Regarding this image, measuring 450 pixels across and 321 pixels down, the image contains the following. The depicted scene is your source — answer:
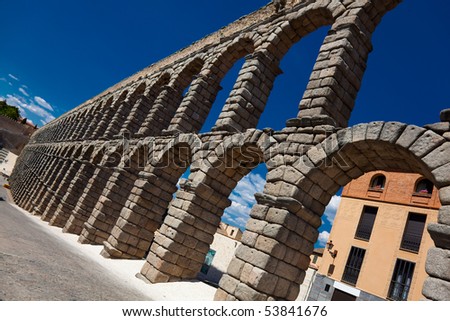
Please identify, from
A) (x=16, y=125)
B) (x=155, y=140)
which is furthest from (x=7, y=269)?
(x=16, y=125)

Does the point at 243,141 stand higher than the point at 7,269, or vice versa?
the point at 243,141

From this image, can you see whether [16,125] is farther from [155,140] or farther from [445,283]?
[445,283]

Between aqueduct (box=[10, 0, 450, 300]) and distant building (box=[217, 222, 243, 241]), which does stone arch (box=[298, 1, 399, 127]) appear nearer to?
aqueduct (box=[10, 0, 450, 300])

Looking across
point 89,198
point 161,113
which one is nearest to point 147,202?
point 161,113

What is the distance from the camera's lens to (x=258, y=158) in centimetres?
850

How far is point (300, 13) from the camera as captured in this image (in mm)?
9828

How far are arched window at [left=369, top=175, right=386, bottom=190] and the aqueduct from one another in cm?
1166

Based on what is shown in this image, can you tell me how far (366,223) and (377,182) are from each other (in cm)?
273

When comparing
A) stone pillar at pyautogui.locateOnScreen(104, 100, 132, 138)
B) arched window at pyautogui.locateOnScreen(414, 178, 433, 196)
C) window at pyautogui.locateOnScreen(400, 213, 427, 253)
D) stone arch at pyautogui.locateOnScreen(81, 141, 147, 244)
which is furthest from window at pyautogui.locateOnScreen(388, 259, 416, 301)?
stone pillar at pyautogui.locateOnScreen(104, 100, 132, 138)

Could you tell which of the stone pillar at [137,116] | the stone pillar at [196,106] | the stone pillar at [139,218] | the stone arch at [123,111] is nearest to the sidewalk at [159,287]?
the stone pillar at [139,218]

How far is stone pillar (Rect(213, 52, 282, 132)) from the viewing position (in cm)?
977

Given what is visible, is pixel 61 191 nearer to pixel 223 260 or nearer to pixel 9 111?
pixel 223 260

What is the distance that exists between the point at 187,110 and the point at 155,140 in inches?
68.0

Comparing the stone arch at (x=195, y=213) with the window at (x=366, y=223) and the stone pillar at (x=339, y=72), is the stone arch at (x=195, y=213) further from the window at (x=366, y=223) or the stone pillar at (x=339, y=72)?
the window at (x=366, y=223)
